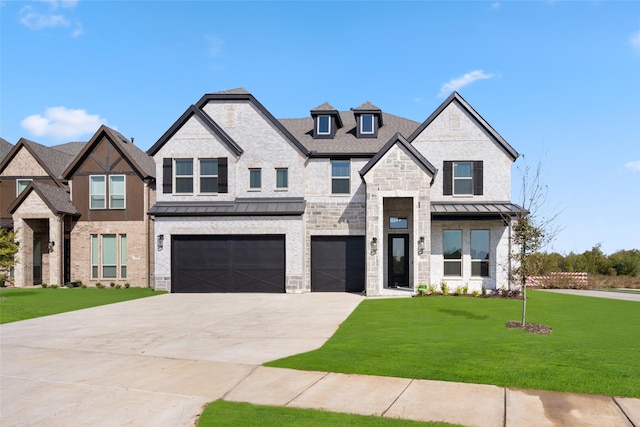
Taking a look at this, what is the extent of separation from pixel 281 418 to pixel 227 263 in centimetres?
1846

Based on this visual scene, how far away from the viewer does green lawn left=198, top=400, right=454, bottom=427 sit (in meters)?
6.25

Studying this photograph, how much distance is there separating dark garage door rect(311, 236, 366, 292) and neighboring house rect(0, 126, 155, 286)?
10.4m

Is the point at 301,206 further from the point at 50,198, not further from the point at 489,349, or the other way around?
the point at 489,349

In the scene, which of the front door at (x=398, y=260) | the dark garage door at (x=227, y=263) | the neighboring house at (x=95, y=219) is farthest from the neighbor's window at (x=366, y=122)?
the neighboring house at (x=95, y=219)

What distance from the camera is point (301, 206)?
79.7 ft

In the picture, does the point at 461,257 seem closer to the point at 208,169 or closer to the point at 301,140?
the point at 301,140

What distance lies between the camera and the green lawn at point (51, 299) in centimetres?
1752

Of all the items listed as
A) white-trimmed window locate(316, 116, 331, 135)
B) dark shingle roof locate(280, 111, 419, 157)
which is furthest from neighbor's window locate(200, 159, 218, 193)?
white-trimmed window locate(316, 116, 331, 135)

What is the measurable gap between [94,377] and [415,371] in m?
5.88

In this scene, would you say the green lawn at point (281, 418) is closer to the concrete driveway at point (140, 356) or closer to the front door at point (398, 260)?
the concrete driveway at point (140, 356)

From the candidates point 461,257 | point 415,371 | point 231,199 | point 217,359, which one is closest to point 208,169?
point 231,199

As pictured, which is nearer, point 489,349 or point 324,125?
point 489,349

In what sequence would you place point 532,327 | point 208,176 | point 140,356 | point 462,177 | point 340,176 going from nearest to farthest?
point 140,356 → point 532,327 → point 462,177 → point 208,176 → point 340,176

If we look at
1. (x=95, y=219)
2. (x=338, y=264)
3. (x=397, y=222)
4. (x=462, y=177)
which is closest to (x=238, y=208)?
(x=338, y=264)
